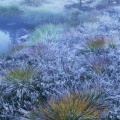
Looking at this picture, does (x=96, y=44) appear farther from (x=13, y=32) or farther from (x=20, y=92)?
(x=13, y=32)

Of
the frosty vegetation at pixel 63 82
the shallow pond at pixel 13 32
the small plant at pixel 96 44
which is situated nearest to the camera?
the frosty vegetation at pixel 63 82

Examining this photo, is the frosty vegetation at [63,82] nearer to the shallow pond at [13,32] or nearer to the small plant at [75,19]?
the shallow pond at [13,32]

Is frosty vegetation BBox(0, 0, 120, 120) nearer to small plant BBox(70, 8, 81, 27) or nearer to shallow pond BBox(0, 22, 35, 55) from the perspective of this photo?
shallow pond BBox(0, 22, 35, 55)

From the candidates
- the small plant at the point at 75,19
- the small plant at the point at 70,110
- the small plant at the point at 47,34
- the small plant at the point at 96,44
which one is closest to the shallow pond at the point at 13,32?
the small plant at the point at 47,34

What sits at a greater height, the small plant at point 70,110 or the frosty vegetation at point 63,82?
the small plant at point 70,110

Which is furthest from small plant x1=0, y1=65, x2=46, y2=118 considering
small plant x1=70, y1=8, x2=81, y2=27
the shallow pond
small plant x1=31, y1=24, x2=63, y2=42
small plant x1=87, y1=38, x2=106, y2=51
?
small plant x1=70, y1=8, x2=81, y2=27

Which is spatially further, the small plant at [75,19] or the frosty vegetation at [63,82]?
the small plant at [75,19]

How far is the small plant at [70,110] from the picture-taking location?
3.67m

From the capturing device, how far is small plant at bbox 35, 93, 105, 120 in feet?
12.0

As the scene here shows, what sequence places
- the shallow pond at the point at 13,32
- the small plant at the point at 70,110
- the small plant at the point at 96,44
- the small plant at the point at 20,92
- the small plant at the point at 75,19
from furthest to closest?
the small plant at the point at 75,19 < the shallow pond at the point at 13,32 < the small plant at the point at 96,44 < the small plant at the point at 20,92 < the small plant at the point at 70,110

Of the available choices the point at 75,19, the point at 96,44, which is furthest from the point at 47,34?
the point at 75,19

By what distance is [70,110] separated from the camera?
145 inches

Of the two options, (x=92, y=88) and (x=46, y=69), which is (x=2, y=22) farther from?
(x=92, y=88)

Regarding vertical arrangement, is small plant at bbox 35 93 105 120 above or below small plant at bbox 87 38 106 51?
above
